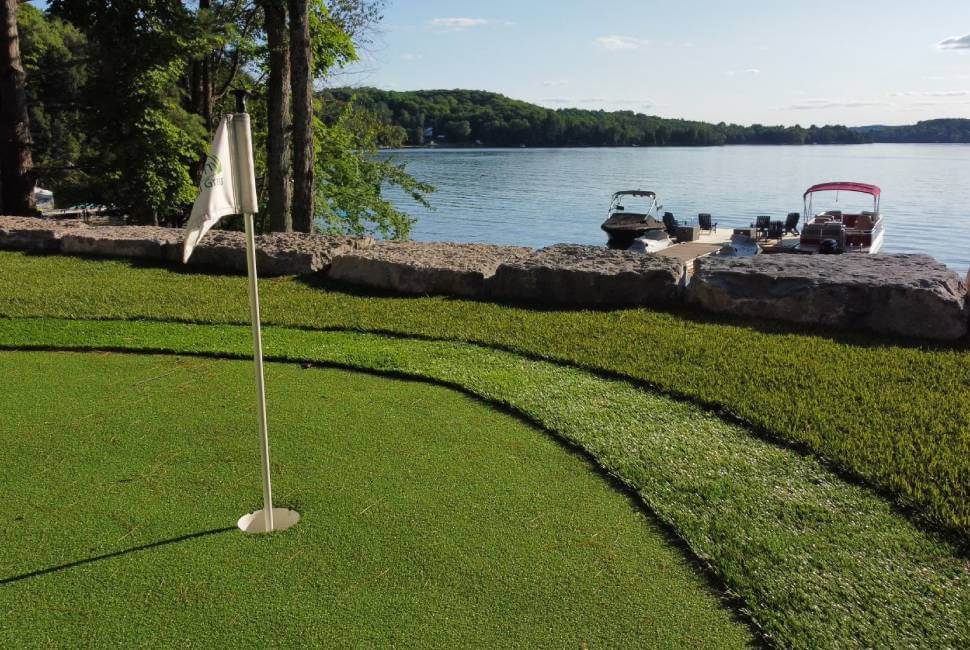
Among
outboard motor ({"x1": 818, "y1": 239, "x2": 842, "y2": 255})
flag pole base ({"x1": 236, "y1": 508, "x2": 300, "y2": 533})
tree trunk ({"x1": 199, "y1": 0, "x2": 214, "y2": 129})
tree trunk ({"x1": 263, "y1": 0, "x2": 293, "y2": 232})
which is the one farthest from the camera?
outboard motor ({"x1": 818, "y1": 239, "x2": 842, "y2": 255})

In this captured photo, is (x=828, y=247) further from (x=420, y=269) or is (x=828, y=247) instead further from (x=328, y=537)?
(x=328, y=537)

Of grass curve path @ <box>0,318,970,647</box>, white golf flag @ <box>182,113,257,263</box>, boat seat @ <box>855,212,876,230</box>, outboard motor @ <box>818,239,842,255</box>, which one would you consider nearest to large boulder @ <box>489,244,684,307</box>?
grass curve path @ <box>0,318,970,647</box>

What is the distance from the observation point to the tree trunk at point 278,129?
44.1ft

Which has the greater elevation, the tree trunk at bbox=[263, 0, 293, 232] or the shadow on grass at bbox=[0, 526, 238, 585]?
the tree trunk at bbox=[263, 0, 293, 232]

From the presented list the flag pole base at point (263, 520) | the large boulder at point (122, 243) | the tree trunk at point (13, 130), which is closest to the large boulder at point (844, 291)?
the flag pole base at point (263, 520)

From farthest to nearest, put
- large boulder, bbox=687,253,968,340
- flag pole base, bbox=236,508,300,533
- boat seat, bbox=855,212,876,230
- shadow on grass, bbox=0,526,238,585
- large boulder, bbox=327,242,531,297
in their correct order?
1. boat seat, bbox=855,212,876,230
2. large boulder, bbox=327,242,531,297
3. large boulder, bbox=687,253,968,340
4. flag pole base, bbox=236,508,300,533
5. shadow on grass, bbox=0,526,238,585

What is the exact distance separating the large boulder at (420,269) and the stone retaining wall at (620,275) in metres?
0.01

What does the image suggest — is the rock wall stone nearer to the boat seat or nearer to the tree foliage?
the tree foliage

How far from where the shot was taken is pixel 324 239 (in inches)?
406

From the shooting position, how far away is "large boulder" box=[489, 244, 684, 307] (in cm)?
780

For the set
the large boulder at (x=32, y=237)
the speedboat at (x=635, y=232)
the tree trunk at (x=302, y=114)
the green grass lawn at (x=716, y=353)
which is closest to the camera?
the green grass lawn at (x=716, y=353)

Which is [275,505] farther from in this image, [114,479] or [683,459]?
[683,459]

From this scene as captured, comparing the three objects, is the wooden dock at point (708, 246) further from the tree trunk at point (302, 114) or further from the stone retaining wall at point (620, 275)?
the stone retaining wall at point (620, 275)

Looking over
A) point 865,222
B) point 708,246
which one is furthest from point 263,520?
point 708,246
